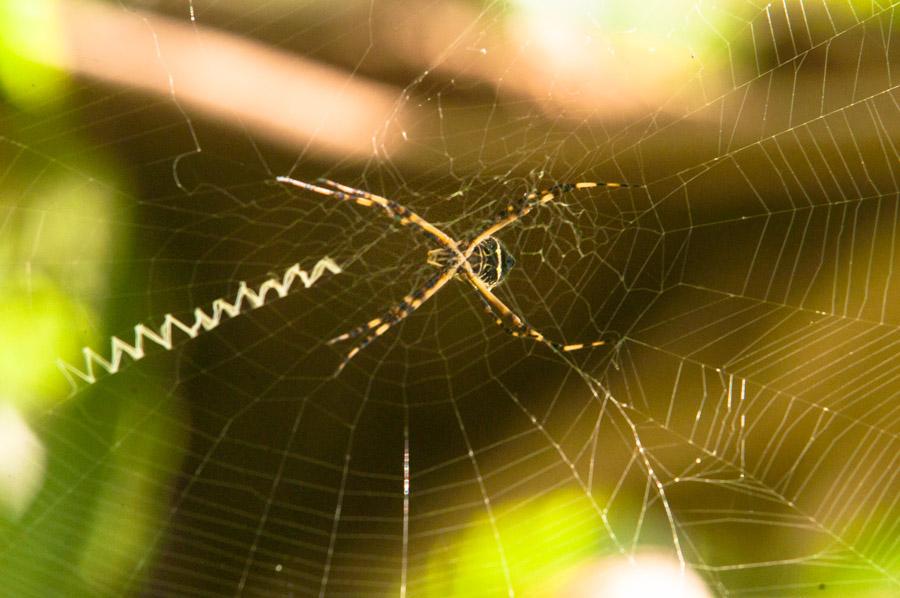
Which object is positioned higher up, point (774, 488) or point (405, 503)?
point (405, 503)

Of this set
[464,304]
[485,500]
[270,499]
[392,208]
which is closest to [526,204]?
[392,208]

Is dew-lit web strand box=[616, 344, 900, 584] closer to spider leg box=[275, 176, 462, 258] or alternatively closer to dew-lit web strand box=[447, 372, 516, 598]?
dew-lit web strand box=[447, 372, 516, 598]

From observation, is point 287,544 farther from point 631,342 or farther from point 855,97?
point 855,97

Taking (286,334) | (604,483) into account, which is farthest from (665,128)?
(286,334)

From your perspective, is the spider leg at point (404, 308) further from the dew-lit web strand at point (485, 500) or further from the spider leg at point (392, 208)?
the dew-lit web strand at point (485, 500)

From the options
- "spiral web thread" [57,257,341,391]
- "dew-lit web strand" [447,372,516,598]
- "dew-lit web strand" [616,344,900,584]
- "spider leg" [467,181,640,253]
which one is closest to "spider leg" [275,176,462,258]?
"spider leg" [467,181,640,253]

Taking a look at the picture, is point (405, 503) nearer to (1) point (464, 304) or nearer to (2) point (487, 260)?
(1) point (464, 304)
